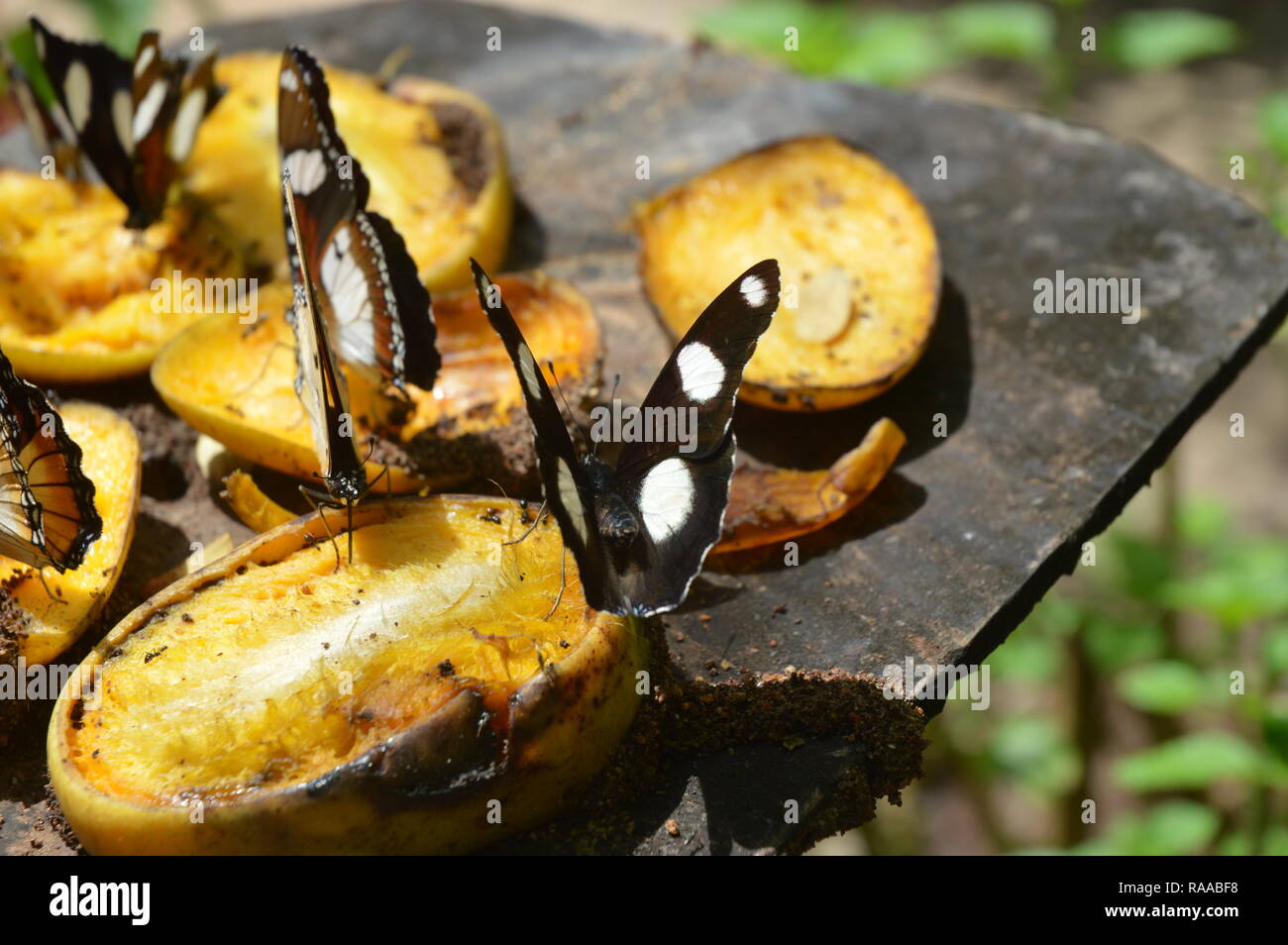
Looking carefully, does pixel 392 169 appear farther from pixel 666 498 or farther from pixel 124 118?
pixel 666 498

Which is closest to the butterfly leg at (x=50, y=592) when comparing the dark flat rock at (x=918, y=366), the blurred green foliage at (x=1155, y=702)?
the dark flat rock at (x=918, y=366)

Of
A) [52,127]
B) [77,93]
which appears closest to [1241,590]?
[77,93]

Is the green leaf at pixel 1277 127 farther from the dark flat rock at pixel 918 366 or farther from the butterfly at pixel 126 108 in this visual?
the butterfly at pixel 126 108

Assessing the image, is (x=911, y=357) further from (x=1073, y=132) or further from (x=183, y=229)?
(x=183, y=229)

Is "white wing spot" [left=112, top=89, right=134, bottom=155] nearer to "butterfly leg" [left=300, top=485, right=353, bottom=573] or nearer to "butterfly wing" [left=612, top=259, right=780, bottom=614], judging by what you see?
"butterfly leg" [left=300, top=485, right=353, bottom=573]

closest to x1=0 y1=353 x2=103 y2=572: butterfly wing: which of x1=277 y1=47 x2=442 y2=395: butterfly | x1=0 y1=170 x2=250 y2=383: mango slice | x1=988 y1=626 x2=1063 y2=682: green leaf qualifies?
x1=277 y1=47 x2=442 y2=395: butterfly

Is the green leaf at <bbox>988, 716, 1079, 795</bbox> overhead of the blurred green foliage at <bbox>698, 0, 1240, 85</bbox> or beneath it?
beneath
